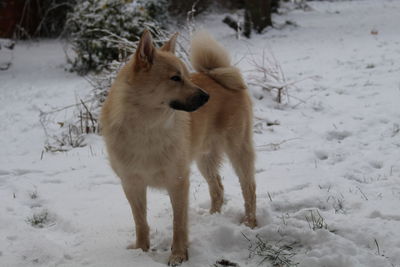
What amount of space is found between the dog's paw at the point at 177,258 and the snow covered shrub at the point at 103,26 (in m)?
5.84

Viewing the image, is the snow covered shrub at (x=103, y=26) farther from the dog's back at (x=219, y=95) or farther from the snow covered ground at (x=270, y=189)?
the dog's back at (x=219, y=95)

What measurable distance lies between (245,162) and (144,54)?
134 cm

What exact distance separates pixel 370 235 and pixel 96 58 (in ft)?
23.4

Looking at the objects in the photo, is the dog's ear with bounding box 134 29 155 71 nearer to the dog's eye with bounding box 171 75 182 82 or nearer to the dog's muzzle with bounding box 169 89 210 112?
the dog's eye with bounding box 171 75 182 82

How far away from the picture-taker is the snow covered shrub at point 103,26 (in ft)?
26.9

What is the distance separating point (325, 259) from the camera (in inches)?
96.9

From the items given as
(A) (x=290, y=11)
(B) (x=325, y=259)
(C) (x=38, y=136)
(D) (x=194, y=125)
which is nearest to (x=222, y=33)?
(A) (x=290, y=11)

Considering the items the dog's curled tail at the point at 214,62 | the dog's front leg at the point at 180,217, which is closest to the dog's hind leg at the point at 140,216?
the dog's front leg at the point at 180,217

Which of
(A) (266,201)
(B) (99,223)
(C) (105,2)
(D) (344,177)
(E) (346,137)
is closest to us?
(B) (99,223)

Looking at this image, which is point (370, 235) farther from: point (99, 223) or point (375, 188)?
point (99, 223)

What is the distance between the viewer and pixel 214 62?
11.6 feet

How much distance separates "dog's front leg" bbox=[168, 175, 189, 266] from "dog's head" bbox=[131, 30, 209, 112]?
515 millimetres

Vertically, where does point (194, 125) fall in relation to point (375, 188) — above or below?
above

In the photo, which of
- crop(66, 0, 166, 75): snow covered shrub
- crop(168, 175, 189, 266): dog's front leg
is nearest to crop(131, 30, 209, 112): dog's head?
crop(168, 175, 189, 266): dog's front leg
